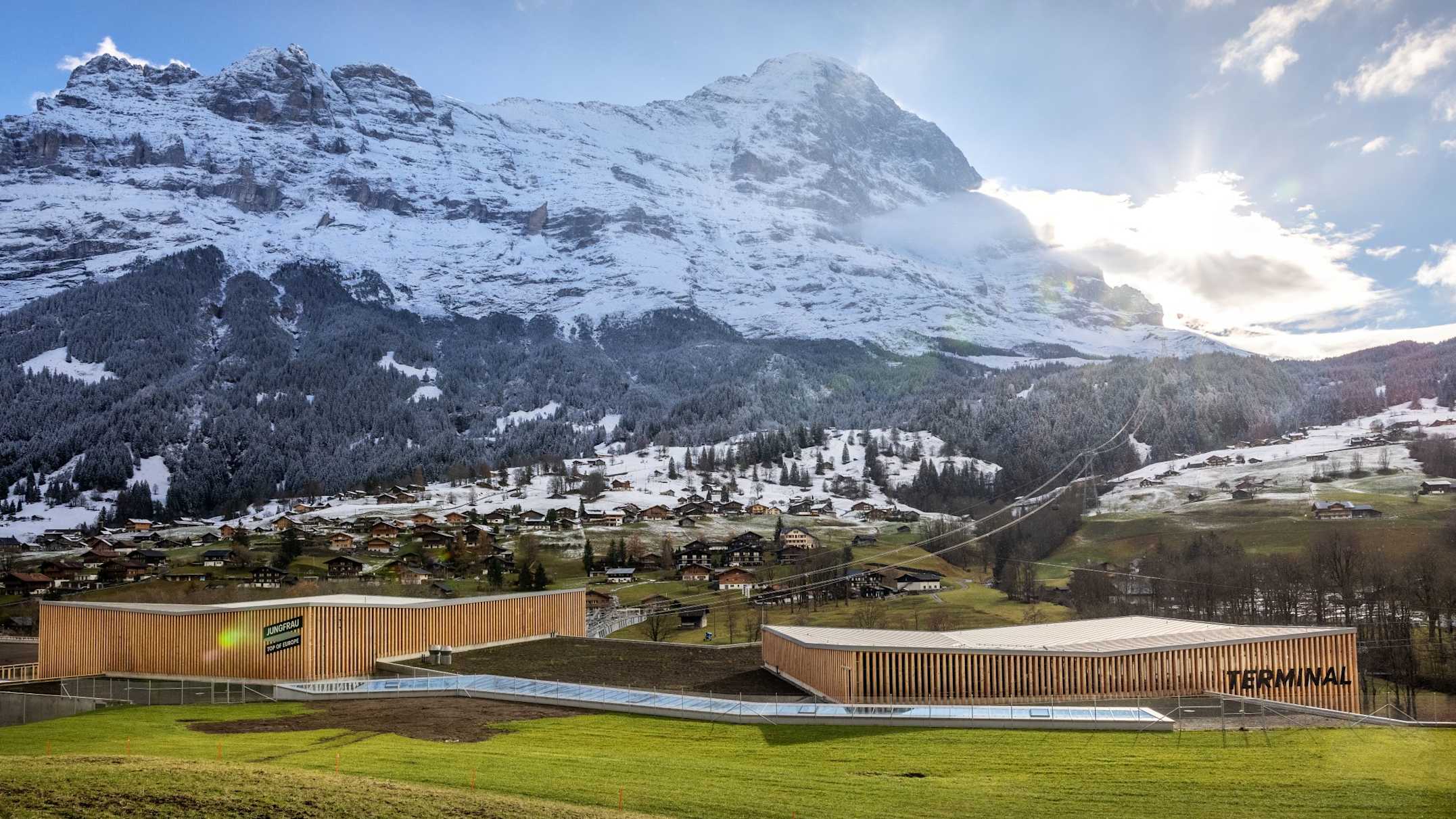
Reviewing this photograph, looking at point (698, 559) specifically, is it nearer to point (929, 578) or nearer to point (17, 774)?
point (929, 578)

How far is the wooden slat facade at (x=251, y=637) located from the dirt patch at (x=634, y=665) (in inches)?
→ 96.8

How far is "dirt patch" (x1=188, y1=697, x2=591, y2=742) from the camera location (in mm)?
38625

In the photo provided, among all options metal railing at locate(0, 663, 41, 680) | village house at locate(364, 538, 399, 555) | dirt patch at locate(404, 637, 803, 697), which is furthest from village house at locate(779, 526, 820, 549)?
metal railing at locate(0, 663, 41, 680)

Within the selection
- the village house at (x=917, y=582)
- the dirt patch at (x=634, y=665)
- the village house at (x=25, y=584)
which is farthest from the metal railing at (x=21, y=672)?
the village house at (x=917, y=582)

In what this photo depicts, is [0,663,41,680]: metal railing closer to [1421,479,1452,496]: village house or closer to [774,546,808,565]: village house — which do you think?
[774,546,808,565]: village house

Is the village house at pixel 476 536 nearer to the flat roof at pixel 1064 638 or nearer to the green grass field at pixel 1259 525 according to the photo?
the green grass field at pixel 1259 525

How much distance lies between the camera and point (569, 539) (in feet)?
499

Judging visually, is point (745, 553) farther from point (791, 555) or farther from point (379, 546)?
point (379, 546)

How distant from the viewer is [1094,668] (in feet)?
151

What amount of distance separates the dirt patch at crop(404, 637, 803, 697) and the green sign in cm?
809

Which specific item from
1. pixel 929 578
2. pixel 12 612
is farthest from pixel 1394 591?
pixel 12 612

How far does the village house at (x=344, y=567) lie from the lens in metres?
128

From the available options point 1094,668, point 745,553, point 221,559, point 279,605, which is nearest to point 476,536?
point 221,559

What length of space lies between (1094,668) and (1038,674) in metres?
2.42
